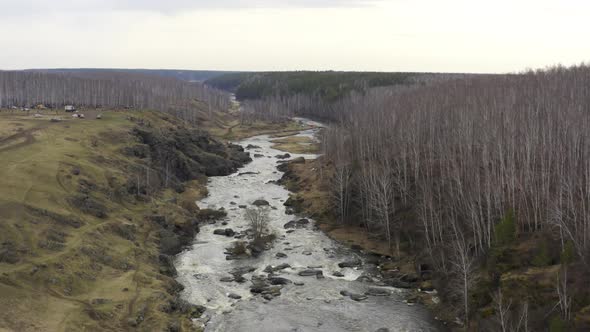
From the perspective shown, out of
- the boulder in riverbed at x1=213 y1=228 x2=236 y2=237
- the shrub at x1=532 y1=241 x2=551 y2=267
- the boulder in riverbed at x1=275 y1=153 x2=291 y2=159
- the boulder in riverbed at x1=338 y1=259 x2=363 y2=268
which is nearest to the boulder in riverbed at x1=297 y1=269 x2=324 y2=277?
the boulder in riverbed at x1=338 y1=259 x2=363 y2=268

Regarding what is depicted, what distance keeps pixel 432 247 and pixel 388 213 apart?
12.3m

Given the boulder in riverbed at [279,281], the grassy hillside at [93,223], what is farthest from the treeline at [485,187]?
the grassy hillside at [93,223]

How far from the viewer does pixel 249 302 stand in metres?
52.6

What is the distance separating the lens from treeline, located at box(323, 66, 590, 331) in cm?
4588

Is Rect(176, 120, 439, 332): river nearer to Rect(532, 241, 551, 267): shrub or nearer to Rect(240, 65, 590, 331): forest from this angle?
Rect(240, 65, 590, 331): forest

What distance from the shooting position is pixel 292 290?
56.1 meters

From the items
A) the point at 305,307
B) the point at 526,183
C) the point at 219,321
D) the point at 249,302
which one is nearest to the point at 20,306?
the point at 219,321

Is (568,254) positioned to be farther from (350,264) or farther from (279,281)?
(279,281)

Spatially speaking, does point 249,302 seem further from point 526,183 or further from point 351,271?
point 526,183

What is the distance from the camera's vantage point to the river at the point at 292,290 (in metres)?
47.8

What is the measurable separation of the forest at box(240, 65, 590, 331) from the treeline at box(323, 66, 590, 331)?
0.18 meters

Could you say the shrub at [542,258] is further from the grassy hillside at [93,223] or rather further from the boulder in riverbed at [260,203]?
the boulder in riverbed at [260,203]

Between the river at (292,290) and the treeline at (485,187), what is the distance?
6444 mm

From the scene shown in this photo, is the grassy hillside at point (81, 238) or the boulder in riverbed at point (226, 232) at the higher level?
the grassy hillside at point (81, 238)
